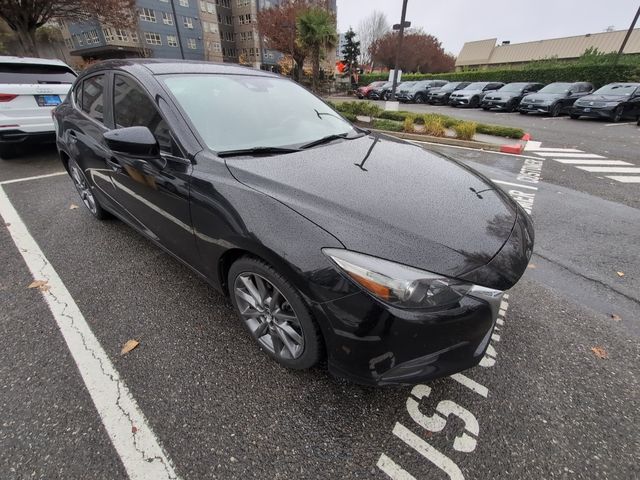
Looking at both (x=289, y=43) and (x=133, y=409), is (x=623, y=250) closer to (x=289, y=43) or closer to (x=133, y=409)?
(x=133, y=409)

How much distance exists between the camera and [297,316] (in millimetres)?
1548

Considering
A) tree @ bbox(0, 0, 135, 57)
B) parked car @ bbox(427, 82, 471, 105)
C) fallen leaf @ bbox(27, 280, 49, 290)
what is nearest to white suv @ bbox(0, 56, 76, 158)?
fallen leaf @ bbox(27, 280, 49, 290)

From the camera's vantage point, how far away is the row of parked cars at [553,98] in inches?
466

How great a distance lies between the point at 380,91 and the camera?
82.4 feet

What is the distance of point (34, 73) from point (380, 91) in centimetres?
2386

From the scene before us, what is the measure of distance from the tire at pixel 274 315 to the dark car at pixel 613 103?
1571 centimetres

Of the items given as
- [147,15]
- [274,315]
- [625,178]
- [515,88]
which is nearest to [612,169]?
[625,178]

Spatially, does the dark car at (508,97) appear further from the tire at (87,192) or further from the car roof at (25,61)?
the tire at (87,192)

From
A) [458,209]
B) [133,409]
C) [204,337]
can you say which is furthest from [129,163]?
[458,209]

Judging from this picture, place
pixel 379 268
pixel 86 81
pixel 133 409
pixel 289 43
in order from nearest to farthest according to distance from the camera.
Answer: pixel 379 268 < pixel 133 409 < pixel 86 81 < pixel 289 43

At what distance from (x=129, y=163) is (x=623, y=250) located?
4.56 m

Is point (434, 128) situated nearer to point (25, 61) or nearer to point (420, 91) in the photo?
point (25, 61)

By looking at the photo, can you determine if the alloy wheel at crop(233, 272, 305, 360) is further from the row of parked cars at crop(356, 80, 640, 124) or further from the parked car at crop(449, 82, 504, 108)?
the parked car at crop(449, 82, 504, 108)

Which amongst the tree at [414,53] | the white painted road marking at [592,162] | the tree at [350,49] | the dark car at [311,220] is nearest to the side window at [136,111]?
the dark car at [311,220]
